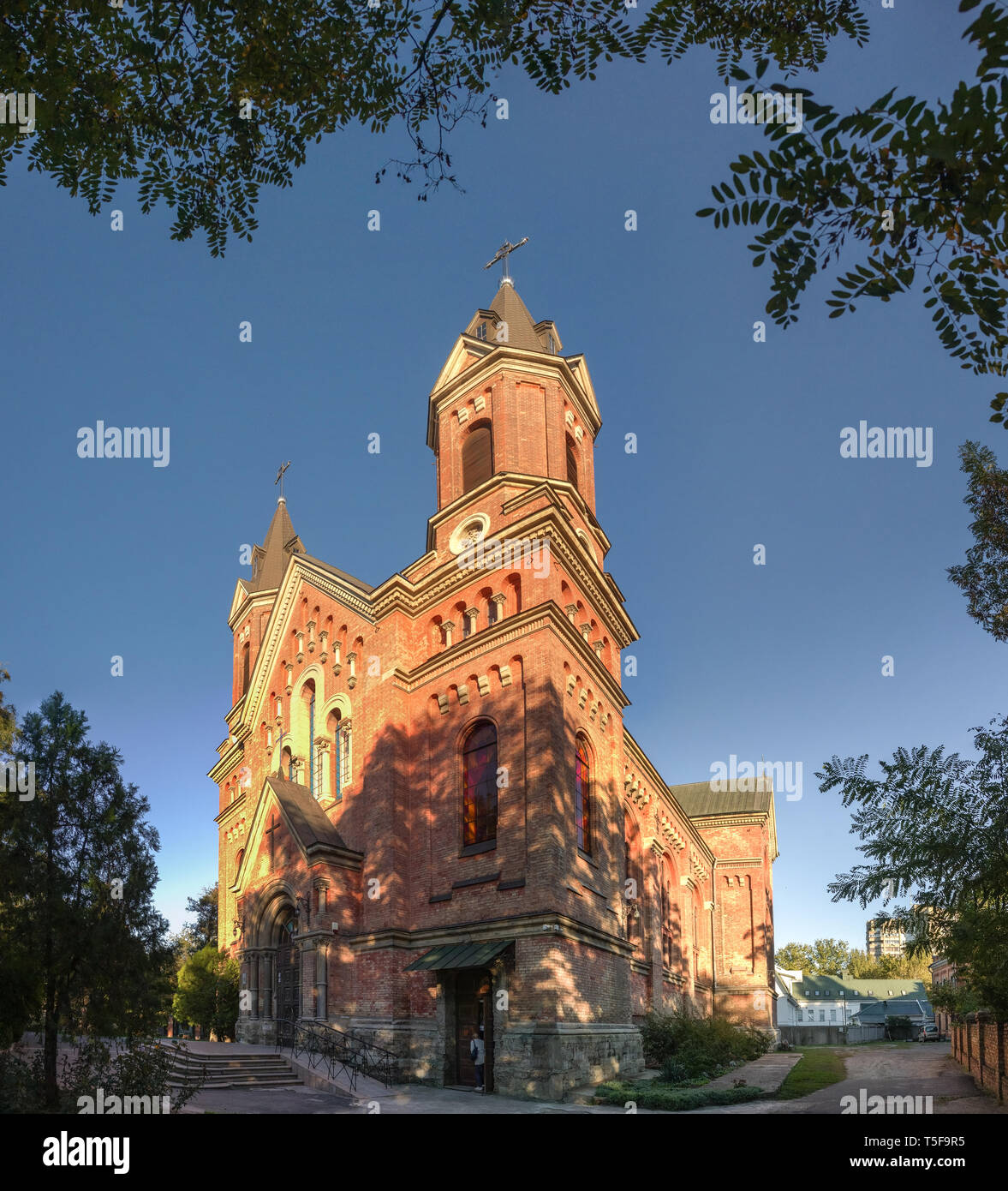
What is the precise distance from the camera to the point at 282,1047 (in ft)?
79.2

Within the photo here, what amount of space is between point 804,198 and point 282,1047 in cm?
2538

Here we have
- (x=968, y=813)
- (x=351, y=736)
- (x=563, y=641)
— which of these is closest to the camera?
(x=968, y=813)

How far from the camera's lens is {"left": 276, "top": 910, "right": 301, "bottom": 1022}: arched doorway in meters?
24.9

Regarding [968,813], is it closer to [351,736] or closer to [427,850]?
[427,850]

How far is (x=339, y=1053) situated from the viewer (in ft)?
72.0

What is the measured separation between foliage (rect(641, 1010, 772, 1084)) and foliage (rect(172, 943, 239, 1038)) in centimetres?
1296

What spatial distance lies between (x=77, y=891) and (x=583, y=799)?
13124 millimetres

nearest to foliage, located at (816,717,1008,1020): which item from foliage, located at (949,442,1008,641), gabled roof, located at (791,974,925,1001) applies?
foliage, located at (949,442,1008,641)

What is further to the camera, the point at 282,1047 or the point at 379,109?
the point at 282,1047

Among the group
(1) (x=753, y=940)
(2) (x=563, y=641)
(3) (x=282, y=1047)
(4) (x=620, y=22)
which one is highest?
(4) (x=620, y=22)

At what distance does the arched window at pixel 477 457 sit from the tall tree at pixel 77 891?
14.6 m

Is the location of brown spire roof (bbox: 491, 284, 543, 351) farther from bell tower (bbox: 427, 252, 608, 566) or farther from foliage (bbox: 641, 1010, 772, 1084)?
foliage (bbox: 641, 1010, 772, 1084)

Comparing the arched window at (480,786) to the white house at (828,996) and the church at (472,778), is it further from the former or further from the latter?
the white house at (828,996)
